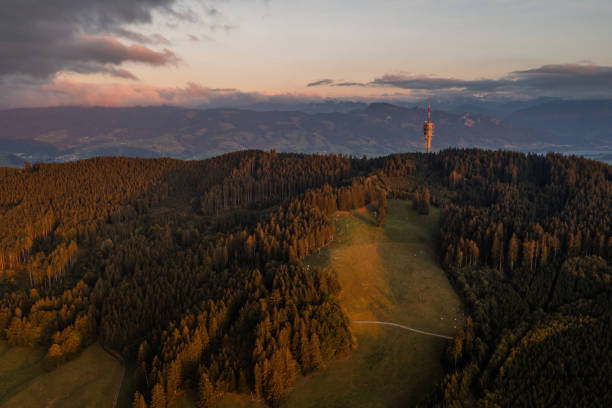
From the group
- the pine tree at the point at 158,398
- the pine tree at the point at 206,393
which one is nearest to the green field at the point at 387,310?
the pine tree at the point at 206,393

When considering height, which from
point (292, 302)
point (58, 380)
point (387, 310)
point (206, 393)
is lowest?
point (58, 380)

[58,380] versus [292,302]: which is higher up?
[292,302]

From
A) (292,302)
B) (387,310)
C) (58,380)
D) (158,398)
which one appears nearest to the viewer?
(158,398)

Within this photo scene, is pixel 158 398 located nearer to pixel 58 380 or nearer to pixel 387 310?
pixel 58 380

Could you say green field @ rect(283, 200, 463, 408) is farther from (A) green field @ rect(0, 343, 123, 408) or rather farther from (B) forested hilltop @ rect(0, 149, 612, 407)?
(A) green field @ rect(0, 343, 123, 408)

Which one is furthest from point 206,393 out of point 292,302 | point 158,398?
point 292,302

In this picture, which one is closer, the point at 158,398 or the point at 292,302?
the point at 158,398
